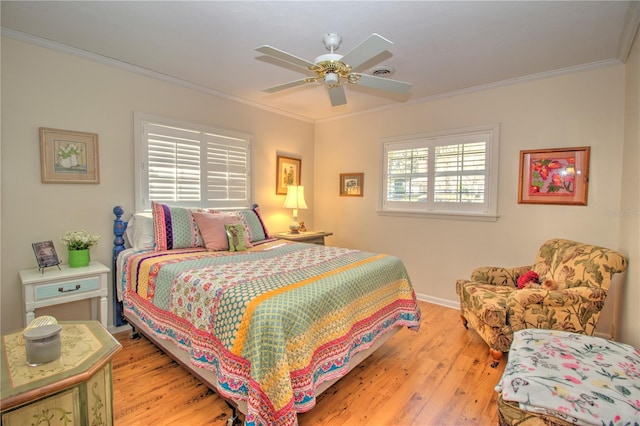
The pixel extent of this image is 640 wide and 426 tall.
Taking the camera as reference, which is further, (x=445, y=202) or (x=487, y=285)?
(x=445, y=202)

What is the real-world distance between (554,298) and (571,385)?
1132 mm

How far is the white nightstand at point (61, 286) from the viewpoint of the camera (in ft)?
7.29

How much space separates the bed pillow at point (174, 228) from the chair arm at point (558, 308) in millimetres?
2754

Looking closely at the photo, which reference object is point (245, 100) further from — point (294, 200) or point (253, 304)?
point (253, 304)

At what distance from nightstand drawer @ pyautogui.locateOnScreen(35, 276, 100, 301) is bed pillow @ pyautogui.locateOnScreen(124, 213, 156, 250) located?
0.44m

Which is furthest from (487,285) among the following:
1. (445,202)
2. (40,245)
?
(40,245)

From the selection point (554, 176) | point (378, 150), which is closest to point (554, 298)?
point (554, 176)

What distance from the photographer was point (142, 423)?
179cm

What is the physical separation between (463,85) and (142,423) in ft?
13.2

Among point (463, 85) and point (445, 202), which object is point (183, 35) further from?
point (445, 202)

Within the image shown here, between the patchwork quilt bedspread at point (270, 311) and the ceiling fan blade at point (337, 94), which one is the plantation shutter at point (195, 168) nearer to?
the patchwork quilt bedspread at point (270, 311)

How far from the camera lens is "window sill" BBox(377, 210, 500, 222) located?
3.45 metres

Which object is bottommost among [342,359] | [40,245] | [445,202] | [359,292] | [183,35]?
[342,359]

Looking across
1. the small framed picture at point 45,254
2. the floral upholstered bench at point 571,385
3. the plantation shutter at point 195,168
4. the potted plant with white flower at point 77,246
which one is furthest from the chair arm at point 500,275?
the small framed picture at point 45,254
